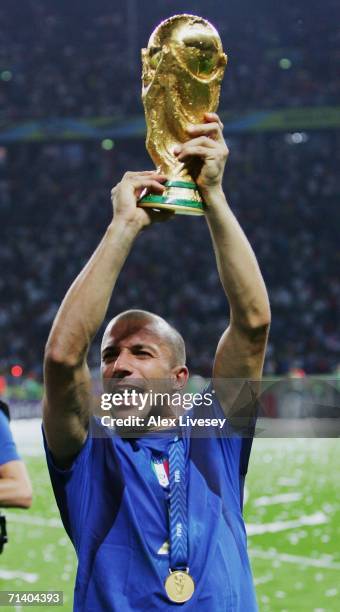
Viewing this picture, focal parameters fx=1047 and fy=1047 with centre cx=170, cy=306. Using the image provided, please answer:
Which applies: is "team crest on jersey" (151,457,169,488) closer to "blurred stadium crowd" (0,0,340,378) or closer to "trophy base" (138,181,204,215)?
"trophy base" (138,181,204,215)

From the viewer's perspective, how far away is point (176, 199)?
8.36 ft

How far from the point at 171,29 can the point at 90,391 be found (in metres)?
0.96

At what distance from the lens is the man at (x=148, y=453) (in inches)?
Answer: 95.8

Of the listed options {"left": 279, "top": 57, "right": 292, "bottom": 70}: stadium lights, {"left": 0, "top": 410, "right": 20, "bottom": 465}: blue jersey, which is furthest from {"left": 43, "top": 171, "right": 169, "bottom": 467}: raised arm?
{"left": 279, "top": 57, "right": 292, "bottom": 70}: stadium lights

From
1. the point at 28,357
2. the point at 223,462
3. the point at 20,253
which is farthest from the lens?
the point at 20,253

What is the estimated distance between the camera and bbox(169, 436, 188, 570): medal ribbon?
244cm

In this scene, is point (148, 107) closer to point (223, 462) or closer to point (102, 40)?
point (223, 462)

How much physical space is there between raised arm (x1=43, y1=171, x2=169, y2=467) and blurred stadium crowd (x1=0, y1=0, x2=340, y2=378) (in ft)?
67.5

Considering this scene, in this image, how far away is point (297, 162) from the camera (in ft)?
92.4

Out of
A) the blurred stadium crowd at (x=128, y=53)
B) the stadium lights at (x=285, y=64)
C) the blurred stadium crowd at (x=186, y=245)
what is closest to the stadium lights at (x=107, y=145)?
the blurred stadium crowd at (x=186, y=245)

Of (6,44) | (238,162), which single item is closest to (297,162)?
(238,162)

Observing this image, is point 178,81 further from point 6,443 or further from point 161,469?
point 6,443

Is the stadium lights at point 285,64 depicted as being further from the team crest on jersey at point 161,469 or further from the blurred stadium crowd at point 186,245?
the team crest on jersey at point 161,469

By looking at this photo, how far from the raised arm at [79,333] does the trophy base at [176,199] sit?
0.08ft
